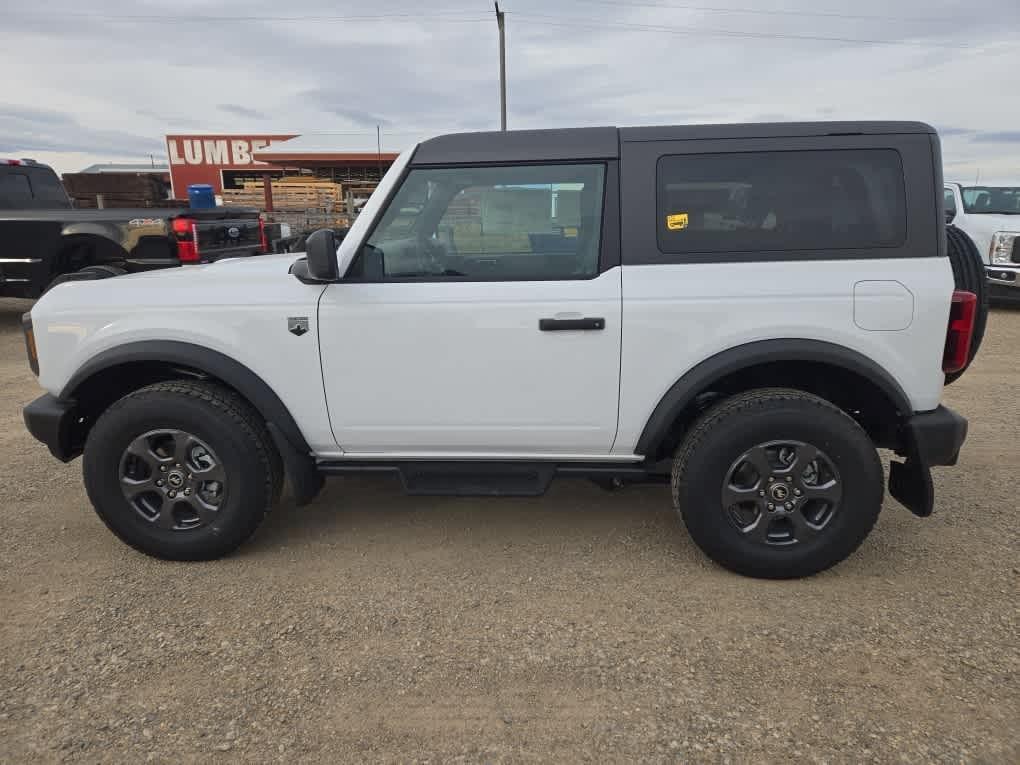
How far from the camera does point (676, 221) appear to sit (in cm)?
285

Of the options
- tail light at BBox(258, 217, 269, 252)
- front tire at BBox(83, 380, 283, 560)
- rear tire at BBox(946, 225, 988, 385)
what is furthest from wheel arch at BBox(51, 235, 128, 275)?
rear tire at BBox(946, 225, 988, 385)

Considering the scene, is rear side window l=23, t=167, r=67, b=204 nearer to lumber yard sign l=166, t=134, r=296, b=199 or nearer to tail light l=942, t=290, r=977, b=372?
tail light l=942, t=290, r=977, b=372

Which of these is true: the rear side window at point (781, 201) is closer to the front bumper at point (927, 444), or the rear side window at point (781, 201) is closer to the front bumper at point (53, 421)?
the front bumper at point (927, 444)

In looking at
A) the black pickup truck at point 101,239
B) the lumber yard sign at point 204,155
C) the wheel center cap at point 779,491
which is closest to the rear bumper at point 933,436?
the wheel center cap at point 779,491

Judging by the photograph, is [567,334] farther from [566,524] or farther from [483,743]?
[483,743]

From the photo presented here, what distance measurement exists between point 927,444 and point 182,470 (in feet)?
10.2

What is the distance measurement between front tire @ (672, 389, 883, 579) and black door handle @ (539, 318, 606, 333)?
0.61 metres

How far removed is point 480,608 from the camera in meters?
2.82

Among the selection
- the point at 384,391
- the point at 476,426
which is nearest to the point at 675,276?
the point at 476,426

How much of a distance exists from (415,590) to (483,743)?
935mm

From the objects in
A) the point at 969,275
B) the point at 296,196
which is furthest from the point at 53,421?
the point at 296,196

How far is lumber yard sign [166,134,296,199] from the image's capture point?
1226 inches

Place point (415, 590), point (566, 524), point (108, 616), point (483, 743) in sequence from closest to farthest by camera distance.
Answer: point (483, 743) → point (108, 616) → point (415, 590) → point (566, 524)

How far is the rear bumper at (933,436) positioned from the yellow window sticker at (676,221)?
47.4 inches
